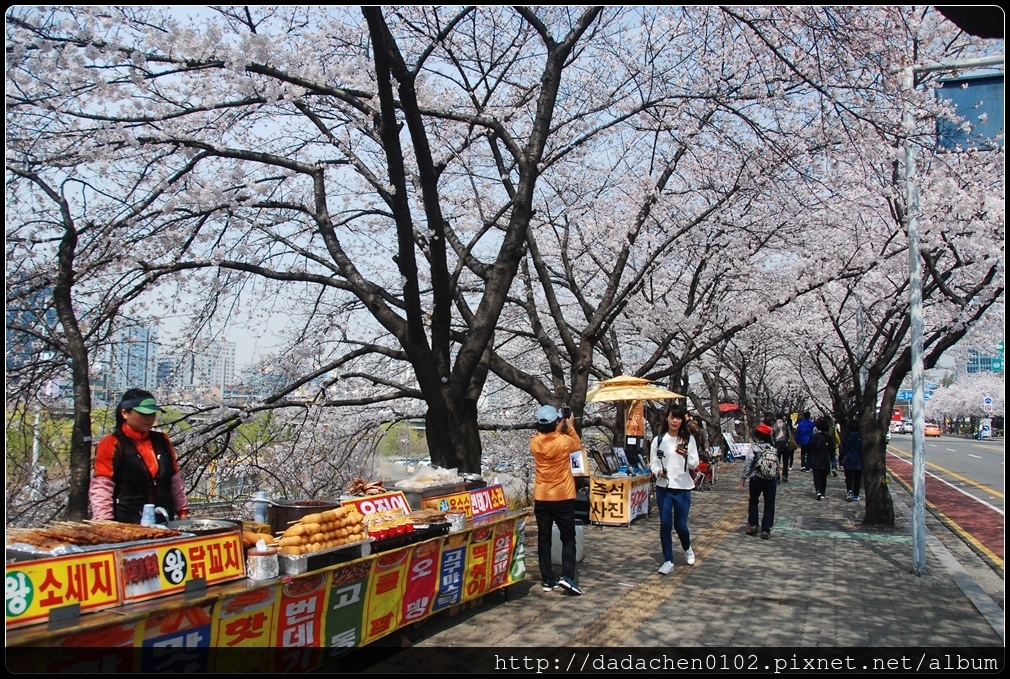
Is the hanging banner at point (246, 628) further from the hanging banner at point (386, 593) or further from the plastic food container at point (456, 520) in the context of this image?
the plastic food container at point (456, 520)

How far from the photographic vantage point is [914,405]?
8391 mm

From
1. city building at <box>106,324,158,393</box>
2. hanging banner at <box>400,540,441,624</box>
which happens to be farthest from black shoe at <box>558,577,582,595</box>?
city building at <box>106,324,158,393</box>

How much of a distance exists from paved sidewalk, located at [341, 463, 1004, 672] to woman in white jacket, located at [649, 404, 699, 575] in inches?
15.1

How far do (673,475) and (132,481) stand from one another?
557 centimetres

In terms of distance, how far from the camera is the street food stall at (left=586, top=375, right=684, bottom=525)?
12.1m

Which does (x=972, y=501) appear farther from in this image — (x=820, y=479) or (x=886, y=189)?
(x=886, y=189)

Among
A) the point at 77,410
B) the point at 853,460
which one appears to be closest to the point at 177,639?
the point at 77,410

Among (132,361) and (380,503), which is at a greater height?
(132,361)

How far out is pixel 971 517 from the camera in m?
14.1

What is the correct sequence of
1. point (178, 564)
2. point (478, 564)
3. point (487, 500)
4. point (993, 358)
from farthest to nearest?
1. point (993, 358)
2. point (487, 500)
3. point (478, 564)
4. point (178, 564)

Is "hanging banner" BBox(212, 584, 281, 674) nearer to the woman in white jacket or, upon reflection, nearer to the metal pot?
the metal pot

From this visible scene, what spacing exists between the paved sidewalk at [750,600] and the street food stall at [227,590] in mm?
638

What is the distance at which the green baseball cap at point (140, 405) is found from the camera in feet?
16.5

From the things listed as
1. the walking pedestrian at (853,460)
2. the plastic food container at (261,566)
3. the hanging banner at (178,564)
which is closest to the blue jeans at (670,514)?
the plastic food container at (261,566)
